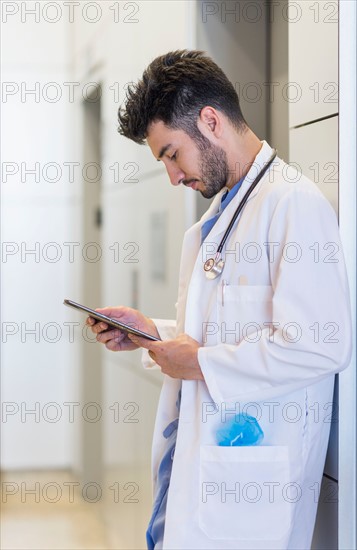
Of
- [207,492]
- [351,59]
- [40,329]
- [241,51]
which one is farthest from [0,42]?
[207,492]

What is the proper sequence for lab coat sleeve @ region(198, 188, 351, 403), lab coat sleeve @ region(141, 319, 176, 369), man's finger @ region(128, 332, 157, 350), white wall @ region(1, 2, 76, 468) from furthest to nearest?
white wall @ region(1, 2, 76, 468)
lab coat sleeve @ region(141, 319, 176, 369)
man's finger @ region(128, 332, 157, 350)
lab coat sleeve @ region(198, 188, 351, 403)

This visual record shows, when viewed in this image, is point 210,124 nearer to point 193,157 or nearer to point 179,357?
point 193,157

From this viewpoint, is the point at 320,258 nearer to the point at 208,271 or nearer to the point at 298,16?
the point at 208,271

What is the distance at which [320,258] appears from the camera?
4.00 feet

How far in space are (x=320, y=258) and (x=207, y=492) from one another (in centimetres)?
46

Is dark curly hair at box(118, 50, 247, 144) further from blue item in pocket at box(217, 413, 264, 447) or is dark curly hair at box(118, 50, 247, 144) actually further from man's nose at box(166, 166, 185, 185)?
blue item in pocket at box(217, 413, 264, 447)

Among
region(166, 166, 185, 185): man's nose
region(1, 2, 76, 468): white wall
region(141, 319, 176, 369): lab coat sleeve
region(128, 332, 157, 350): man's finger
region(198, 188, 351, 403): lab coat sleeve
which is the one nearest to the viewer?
region(198, 188, 351, 403): lab coat sleeve

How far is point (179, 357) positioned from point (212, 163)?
1.29 feet

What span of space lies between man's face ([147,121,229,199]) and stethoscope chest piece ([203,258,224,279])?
0.17 metres

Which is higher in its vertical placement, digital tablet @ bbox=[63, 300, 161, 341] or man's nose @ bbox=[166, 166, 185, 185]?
man's nose @ bbox=[166, 166, 185, 185]

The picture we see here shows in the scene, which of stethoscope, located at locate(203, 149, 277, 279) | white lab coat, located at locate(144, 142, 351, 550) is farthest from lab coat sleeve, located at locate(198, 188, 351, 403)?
stethoscope, located at locate(203, 149, 277, 279)

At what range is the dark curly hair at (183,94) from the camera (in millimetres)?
1414

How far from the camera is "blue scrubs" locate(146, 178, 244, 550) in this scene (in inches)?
55.9

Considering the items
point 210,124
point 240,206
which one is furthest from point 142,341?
point 210,124
